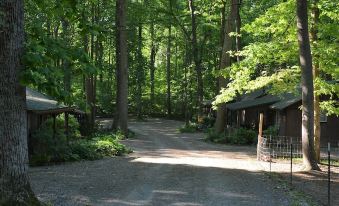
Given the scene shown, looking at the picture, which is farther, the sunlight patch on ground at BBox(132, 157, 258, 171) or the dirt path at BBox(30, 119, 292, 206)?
the sunlight patch on ground at BBox(132, 157, 258, 171)

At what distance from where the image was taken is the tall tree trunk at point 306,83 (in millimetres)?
16766

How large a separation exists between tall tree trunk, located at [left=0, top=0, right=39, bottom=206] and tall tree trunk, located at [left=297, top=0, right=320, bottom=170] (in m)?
10.6

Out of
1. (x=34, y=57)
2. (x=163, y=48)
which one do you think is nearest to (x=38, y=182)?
(x=34, y=57)

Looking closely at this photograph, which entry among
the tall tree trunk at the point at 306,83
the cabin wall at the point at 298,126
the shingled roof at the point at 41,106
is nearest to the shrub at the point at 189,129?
the cabin wall at the point at 298,126

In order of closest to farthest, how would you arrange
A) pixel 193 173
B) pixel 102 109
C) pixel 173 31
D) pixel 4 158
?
1. pixel 4 158
2. pixel 193 173
3. pixel 102 109
4. pixel 173 31

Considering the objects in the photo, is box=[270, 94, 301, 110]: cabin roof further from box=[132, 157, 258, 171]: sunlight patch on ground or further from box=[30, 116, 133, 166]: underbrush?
box=[30, 116, 133, 166]: underbrush

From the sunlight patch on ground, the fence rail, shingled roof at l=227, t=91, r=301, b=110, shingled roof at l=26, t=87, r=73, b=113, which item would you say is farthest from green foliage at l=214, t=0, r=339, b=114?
shingled roof at l=26, t=87, r=73, b=113

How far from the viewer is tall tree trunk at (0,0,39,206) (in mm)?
8969

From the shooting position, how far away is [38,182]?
14.0 meters

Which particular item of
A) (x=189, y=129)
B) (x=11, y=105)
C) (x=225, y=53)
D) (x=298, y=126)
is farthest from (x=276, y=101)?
(x=11, y=105)

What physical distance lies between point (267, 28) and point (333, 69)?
2.91 m

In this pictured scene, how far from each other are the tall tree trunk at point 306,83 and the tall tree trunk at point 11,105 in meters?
10.6

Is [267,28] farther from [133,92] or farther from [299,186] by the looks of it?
[133,92]

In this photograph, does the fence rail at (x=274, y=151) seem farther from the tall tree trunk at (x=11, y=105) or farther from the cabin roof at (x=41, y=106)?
the tall tree trunk at (x=11, y=105)
